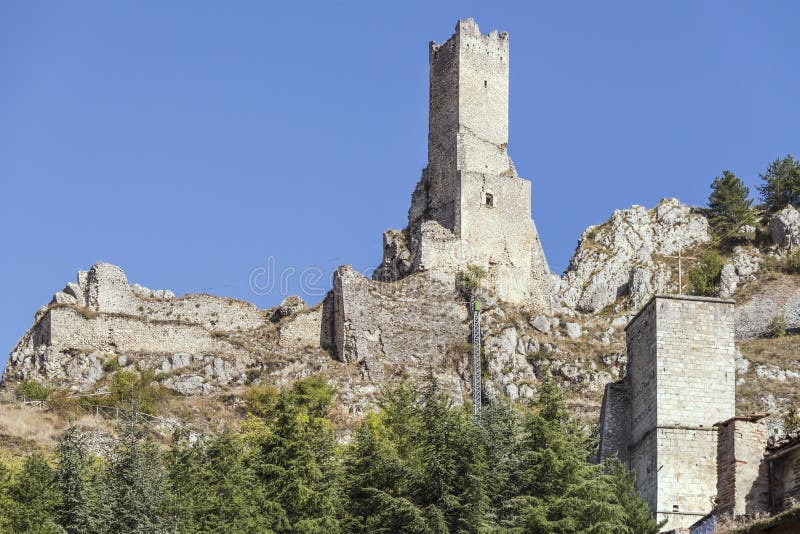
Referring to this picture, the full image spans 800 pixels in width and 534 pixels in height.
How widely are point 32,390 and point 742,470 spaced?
111 ft

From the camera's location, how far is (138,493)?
39719 millimetres

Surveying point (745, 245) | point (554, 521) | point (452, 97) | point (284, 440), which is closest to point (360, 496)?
point (284, 440)

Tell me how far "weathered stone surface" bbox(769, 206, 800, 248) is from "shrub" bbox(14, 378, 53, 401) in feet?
112

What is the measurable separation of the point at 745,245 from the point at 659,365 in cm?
3983

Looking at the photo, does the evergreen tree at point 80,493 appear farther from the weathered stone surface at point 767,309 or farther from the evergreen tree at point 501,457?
the weathered stone surface at point 767,309

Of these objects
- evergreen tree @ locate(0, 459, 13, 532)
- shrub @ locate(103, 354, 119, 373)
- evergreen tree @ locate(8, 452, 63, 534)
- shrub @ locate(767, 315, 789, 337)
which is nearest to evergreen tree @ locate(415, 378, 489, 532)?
evergreen tree @ locate(8, 452, 63, 534)

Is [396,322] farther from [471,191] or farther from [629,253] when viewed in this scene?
[629,253]

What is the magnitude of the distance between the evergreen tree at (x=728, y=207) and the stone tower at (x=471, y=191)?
12630 mm

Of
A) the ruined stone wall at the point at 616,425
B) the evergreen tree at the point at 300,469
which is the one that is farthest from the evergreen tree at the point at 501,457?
the evergreen tree at the point at 300,469

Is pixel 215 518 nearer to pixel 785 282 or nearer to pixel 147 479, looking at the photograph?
pixel 147 479

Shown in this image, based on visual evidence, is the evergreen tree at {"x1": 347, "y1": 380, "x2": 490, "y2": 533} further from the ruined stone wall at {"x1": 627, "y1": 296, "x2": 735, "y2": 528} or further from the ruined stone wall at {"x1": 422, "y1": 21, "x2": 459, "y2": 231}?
the ruined stone wall at {"x1": 422, "y1": 21, "x2": 459, "y2": 231}

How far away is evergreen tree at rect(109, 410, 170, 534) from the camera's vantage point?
38.9 meters

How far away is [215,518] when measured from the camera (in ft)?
128

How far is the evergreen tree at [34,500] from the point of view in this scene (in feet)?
127
